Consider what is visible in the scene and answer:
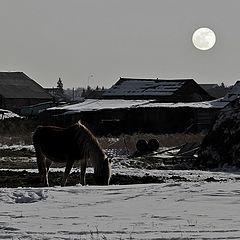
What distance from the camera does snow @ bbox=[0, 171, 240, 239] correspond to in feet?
28.7

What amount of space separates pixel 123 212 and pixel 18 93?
317ft

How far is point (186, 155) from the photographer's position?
30281 mm

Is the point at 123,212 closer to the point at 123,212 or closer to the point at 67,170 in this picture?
the point at 123,212

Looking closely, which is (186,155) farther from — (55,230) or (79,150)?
(55,230)

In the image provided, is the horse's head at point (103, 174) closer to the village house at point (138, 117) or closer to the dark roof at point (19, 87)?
the village house at point (138, 117)

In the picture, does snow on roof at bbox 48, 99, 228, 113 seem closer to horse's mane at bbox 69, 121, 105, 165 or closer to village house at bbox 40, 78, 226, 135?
village house at bbox 40, 78, 226, 135

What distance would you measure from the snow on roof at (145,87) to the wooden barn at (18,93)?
19178mm

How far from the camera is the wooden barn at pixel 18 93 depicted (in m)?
104

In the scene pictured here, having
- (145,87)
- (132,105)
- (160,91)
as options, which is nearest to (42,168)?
(132,105)

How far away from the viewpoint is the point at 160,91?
83250 millimetres

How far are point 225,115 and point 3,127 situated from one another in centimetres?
3526

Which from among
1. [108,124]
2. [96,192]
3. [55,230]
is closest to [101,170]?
[96,192]

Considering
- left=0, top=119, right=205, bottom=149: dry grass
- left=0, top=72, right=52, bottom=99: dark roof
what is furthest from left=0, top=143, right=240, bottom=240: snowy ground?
left=0, top=72, right=52, bottom=99: dark roof

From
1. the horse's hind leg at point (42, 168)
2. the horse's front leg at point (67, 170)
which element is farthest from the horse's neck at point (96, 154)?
the horse's hind leg at point (42, 168)
